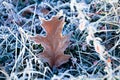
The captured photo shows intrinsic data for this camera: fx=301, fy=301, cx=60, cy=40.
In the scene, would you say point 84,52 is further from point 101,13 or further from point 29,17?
point 29,17

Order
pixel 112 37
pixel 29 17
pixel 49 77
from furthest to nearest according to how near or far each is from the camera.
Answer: pixel 29 17 < pixel 112 37 < pixel 49 77

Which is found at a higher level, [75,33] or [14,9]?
[14,9]

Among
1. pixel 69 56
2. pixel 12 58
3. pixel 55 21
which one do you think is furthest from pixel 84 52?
pixel 12 58

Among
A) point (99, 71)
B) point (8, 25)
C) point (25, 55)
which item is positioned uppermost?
point (8, 25)
